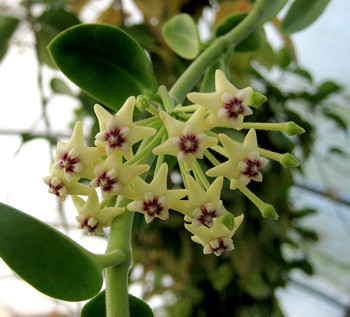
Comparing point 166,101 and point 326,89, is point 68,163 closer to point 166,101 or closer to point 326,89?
point 166,101

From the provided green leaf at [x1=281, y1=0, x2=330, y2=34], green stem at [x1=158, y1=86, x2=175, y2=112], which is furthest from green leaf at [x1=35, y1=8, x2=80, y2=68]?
green stem at [x1=158, y1=86, x2=175, y2=112]

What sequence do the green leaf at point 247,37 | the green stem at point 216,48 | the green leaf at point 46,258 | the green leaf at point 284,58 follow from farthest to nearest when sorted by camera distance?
1. the green leaf at point 284,58
2. the green leaf at point 247,37
3. the green stem at point 216,48
4. the green leaf at point 46,258

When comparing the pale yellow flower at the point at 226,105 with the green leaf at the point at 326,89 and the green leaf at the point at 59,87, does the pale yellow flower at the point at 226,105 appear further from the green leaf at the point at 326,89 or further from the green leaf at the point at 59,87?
the green leaf at the point at 326,89

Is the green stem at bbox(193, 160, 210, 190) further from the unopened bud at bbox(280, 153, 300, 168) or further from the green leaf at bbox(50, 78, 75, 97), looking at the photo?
the green leaf at bbox(50, 78, 75, 97)

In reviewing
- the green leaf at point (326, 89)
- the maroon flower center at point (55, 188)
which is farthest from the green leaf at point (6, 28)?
the green leaf at point (326, 89)

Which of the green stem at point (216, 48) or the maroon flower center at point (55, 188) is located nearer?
the maroon flower center at point (55, 188)
